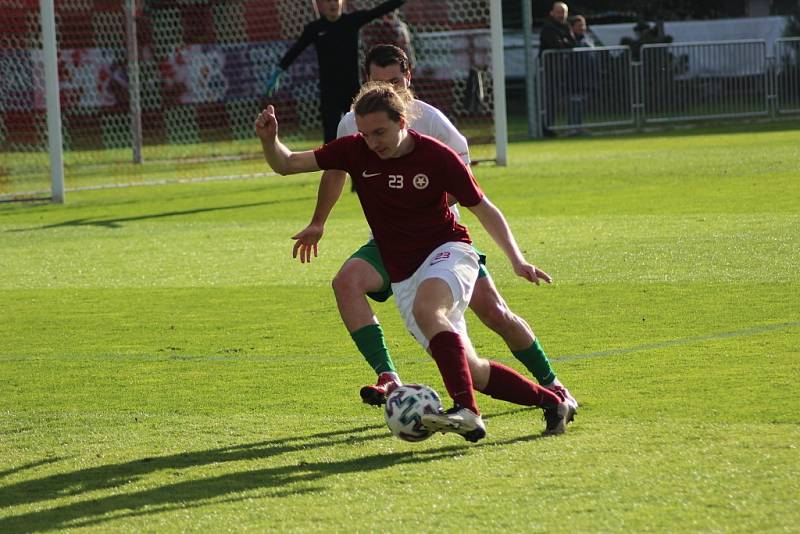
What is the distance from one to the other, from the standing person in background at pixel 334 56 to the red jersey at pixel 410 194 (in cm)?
1049

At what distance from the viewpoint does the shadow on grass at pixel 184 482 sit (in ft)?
17.2

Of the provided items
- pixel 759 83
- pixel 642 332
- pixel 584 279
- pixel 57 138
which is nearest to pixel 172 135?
pixel 57 138

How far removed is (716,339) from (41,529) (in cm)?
423

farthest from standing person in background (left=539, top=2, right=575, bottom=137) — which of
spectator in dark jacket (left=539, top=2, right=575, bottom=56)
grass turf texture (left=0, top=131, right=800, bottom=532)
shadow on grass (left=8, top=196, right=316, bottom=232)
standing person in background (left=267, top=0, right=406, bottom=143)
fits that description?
grass turf texture (left=0, top=131, right=800, bottom=532)

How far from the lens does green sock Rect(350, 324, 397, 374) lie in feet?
22.2

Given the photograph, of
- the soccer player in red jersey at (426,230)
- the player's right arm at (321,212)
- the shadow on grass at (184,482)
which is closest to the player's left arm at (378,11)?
the player's right arm at (321,212)

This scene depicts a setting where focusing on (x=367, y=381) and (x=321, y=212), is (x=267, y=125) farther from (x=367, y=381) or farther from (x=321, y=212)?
(x=367, y=381)

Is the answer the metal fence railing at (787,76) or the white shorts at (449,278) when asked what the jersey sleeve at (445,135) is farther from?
the metal fence railing at (787,76)

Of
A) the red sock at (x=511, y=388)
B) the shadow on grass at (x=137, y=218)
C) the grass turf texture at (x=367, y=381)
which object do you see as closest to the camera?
the grass turf texture at (x=367, y=381)

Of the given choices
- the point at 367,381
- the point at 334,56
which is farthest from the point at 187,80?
the point at 367,381

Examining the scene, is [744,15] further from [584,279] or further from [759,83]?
[584,279]

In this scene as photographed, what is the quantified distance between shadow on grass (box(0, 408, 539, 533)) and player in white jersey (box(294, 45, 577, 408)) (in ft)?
1.67

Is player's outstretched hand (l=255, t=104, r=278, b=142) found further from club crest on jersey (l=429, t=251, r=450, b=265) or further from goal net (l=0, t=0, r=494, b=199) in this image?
goal net (l=0, t=0, r=494, b=199)

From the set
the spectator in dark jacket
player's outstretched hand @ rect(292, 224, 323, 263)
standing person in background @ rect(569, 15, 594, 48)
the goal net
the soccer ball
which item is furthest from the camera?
standing person in background @ rect(569, 15, 594, 48)
